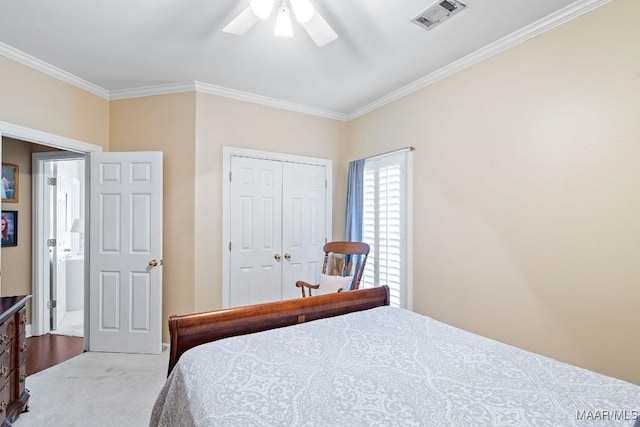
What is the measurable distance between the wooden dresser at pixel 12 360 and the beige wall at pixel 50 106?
4.91 ft

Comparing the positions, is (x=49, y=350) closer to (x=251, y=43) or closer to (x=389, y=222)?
(x=251, y=43)

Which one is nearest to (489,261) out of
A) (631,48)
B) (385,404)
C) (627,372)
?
(627,372)

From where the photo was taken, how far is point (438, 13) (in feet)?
6.73

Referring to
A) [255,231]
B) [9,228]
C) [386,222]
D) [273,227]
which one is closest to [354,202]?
[386,222]

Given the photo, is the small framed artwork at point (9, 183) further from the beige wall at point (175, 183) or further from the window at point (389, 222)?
the window at point (389, 222)

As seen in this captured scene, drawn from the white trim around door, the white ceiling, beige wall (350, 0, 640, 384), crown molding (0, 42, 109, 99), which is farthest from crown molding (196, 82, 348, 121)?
beige wall (350, 0, 640, 384)

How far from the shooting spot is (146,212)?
3.12 m

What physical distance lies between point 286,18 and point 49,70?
2.44m

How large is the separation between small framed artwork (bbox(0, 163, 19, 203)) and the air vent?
425 centimetres

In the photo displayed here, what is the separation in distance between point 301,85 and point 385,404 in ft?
9.67

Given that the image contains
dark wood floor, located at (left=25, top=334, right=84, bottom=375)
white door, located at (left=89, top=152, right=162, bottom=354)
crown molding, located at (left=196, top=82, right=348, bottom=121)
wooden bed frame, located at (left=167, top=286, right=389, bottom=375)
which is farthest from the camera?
crown molding, located at (left=196, top=82, right=348, bottom=121)

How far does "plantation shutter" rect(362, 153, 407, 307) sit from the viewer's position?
3234mm

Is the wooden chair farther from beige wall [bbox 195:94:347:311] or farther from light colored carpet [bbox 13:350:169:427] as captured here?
light colored carpet [bbox 13:350:169:427]

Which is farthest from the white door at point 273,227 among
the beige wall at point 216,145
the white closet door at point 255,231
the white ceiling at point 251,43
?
the white ceiling at point 251,43
